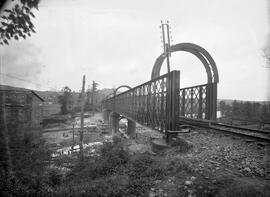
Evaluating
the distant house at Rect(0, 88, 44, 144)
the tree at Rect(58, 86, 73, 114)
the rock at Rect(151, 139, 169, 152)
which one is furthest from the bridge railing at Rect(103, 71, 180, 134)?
the tree at Rect(58, 86, 73, 114)

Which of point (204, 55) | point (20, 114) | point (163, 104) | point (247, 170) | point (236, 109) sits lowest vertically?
point (20, 114)

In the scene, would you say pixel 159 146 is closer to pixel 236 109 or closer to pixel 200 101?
pixel 200 101

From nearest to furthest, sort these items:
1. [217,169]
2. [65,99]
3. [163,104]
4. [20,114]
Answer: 1. [217,169]
2. [163,104]
3. [20,114]
4. [65,99]

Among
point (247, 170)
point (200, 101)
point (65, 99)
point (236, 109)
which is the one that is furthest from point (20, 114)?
point (236, 109)

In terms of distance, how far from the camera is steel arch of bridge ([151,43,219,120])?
10003mm

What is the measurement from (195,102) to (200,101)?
0.58m

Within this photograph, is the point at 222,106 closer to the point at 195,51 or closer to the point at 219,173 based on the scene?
the point at 195,51

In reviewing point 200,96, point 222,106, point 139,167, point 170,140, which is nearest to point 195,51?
point 200,96

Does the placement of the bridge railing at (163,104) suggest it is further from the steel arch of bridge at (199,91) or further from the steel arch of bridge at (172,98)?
the steel arch of bridge at (199,91)

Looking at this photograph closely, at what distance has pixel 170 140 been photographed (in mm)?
5457

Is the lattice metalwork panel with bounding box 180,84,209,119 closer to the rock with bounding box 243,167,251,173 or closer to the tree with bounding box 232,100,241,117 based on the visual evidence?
the rock with bounding box 243,167,251,173

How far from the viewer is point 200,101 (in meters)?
10.5

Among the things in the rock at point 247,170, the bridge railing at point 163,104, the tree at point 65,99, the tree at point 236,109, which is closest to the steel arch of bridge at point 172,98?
the bridge railing at point 163,104

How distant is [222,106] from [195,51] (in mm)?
23109
